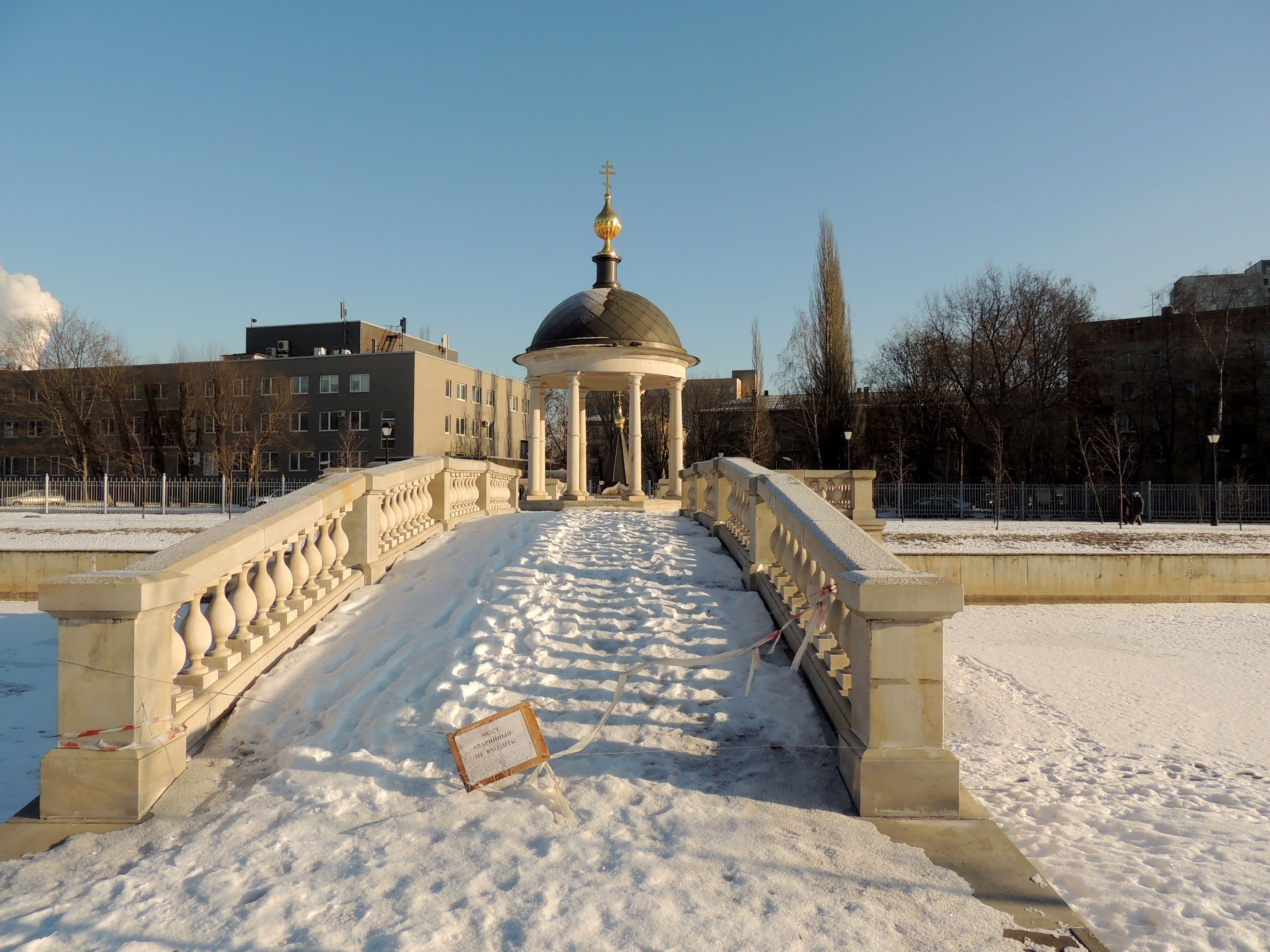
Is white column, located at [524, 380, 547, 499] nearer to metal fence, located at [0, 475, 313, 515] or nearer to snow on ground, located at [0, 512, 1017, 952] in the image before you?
snow on ground, located at [0, 512, 1017, 952]

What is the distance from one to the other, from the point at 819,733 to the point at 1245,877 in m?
2.11

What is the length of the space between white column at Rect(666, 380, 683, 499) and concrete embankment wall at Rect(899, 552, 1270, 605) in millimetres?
6063

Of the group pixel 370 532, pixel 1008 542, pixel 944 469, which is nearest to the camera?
pixel 370 532

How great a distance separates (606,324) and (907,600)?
15230mm

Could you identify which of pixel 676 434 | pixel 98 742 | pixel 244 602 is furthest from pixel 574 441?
pixel 98 742

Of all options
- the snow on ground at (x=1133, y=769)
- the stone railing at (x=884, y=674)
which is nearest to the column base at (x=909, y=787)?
the stone railing at (x=884, y=674)

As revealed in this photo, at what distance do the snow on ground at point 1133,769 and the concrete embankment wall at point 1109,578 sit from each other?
3128mm

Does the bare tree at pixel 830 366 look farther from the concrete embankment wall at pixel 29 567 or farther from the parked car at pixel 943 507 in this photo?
the concrete embankment wall at pixel 29 567

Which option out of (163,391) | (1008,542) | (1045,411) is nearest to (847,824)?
(1008,542)

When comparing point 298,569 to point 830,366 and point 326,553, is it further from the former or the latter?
point 830,366

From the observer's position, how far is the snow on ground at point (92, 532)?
59.7ft

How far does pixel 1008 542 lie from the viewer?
2067 centimetres

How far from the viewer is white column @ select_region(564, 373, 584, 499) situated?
18.4 metres

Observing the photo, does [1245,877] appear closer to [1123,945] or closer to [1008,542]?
[1123,945]
